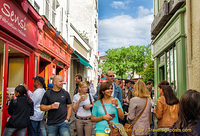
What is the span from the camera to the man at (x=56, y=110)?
443 centimetres

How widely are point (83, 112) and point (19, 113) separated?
4.69 ft

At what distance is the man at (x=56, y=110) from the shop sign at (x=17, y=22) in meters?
1.90

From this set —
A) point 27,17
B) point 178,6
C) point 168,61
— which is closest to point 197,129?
point 27,17

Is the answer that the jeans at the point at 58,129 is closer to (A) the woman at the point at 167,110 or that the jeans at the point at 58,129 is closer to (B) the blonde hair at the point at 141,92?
(B) the blonde hair at the point at 141,92

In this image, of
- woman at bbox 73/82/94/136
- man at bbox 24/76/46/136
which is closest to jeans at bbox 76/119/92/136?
woman at bbox 73/82/94/136

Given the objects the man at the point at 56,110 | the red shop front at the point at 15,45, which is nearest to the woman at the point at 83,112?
the man at the point at 56,110

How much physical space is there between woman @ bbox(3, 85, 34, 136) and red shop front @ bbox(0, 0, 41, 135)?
831mm

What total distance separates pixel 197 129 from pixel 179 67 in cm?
576

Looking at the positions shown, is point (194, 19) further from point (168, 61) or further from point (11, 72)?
point (11, 72)

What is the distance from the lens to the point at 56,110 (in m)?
4.46

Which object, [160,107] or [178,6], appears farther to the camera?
[178,6]

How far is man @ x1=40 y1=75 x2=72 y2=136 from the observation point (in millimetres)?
4426

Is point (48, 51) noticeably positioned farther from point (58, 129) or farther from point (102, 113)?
point (102, 113)

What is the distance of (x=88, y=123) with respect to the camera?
513 cm
